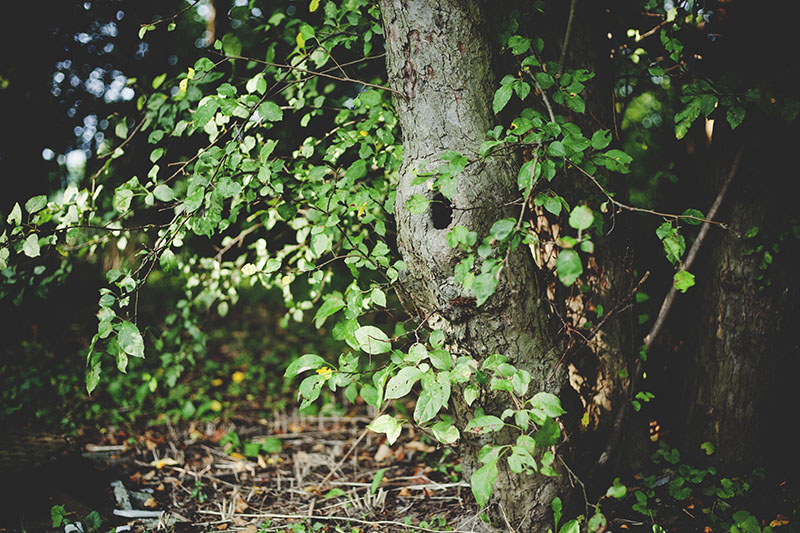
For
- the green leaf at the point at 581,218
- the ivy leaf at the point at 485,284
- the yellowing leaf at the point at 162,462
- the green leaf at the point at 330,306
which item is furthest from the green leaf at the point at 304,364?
the yellowing leaf at the point at 162,462

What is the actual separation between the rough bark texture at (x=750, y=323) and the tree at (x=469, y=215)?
1.29ft

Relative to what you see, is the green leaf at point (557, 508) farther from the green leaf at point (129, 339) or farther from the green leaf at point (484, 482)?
the green leaf at point (129, 339)

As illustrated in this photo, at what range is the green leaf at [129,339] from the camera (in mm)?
→ 1520

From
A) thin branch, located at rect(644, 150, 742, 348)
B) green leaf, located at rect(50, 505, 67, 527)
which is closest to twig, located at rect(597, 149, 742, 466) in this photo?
thin branch, located at rect(644, 150, 742, 348)

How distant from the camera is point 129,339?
1.53m

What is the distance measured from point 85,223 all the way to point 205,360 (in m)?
3.33

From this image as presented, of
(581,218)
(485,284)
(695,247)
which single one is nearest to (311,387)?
(485,284)

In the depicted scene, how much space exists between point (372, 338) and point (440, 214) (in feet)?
1.72

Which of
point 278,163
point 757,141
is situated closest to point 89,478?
point 278,163

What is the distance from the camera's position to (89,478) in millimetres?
2506

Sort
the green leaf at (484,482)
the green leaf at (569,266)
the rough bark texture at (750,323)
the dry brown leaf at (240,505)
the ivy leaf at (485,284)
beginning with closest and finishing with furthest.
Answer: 1. the green leaf at (569,266)
2. the ivy leaf at (485,284)
3. the green leaf at (484,482)
4. the rough bark texture at (750,323)
5. the dry brown leaf at (240,505)

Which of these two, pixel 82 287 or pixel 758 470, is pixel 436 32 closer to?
pixel 758 470

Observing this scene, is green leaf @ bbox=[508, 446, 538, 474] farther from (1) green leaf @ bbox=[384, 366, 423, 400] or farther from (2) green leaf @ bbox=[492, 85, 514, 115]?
(2) green leaf @ bbox=[492, 85, 514, 115]

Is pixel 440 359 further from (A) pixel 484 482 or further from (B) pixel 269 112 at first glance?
(B) pixel 269 112
